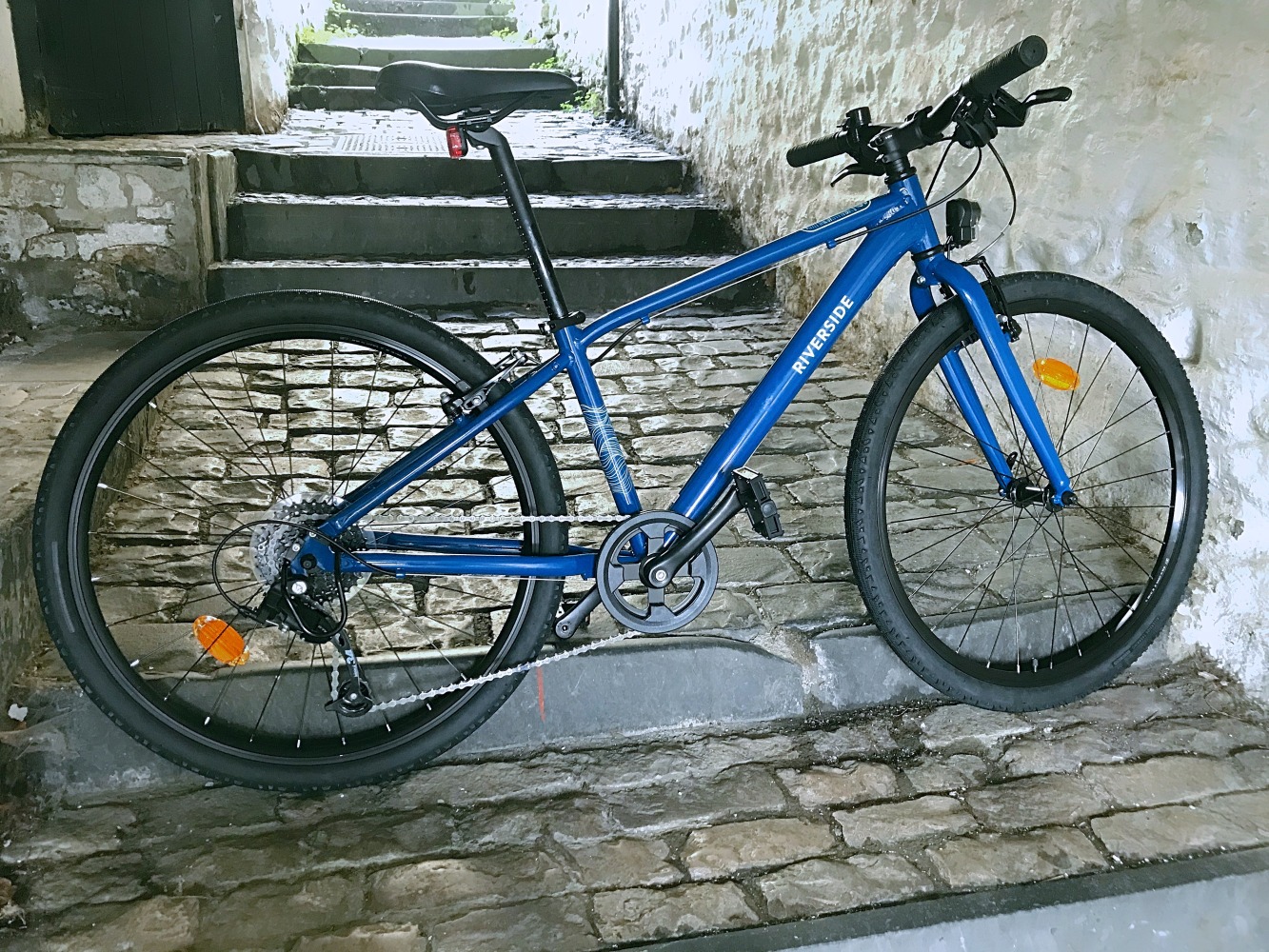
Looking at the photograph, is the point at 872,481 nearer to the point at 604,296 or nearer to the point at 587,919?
the point at 587,919

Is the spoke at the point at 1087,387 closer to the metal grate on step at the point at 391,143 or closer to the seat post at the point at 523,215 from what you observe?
the seat post at the point at 523,215

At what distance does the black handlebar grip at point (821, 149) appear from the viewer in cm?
199

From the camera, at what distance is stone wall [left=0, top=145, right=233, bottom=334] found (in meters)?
3.77

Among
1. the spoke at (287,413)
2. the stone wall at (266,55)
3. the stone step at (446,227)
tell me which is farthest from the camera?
the stone wall at (266,55)

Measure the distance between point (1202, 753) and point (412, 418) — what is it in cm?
243

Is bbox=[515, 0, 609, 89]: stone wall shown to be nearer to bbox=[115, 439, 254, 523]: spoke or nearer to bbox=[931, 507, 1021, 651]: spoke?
bbox=[115, 439, 254, 523]: spoke

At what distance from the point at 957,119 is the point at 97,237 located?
3.34 m

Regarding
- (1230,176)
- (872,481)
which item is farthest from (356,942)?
(1230,176)

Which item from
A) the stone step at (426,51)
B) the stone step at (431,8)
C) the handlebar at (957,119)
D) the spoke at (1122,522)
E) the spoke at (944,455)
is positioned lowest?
the spoke at (1122,522)

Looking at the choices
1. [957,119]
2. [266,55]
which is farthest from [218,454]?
[266,55]

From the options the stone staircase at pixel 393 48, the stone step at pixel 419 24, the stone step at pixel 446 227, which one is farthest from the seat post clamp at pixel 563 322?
the stone step at pixel 419 24

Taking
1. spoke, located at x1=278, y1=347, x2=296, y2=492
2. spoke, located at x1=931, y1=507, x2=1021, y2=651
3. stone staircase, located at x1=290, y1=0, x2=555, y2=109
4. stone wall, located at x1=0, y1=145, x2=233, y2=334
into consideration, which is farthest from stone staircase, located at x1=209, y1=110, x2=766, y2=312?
spoke, located at x1=931, y1=507, x2=1021, y2=651

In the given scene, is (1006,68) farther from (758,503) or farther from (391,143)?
(391,143)

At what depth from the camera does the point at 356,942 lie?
5.14 feet
